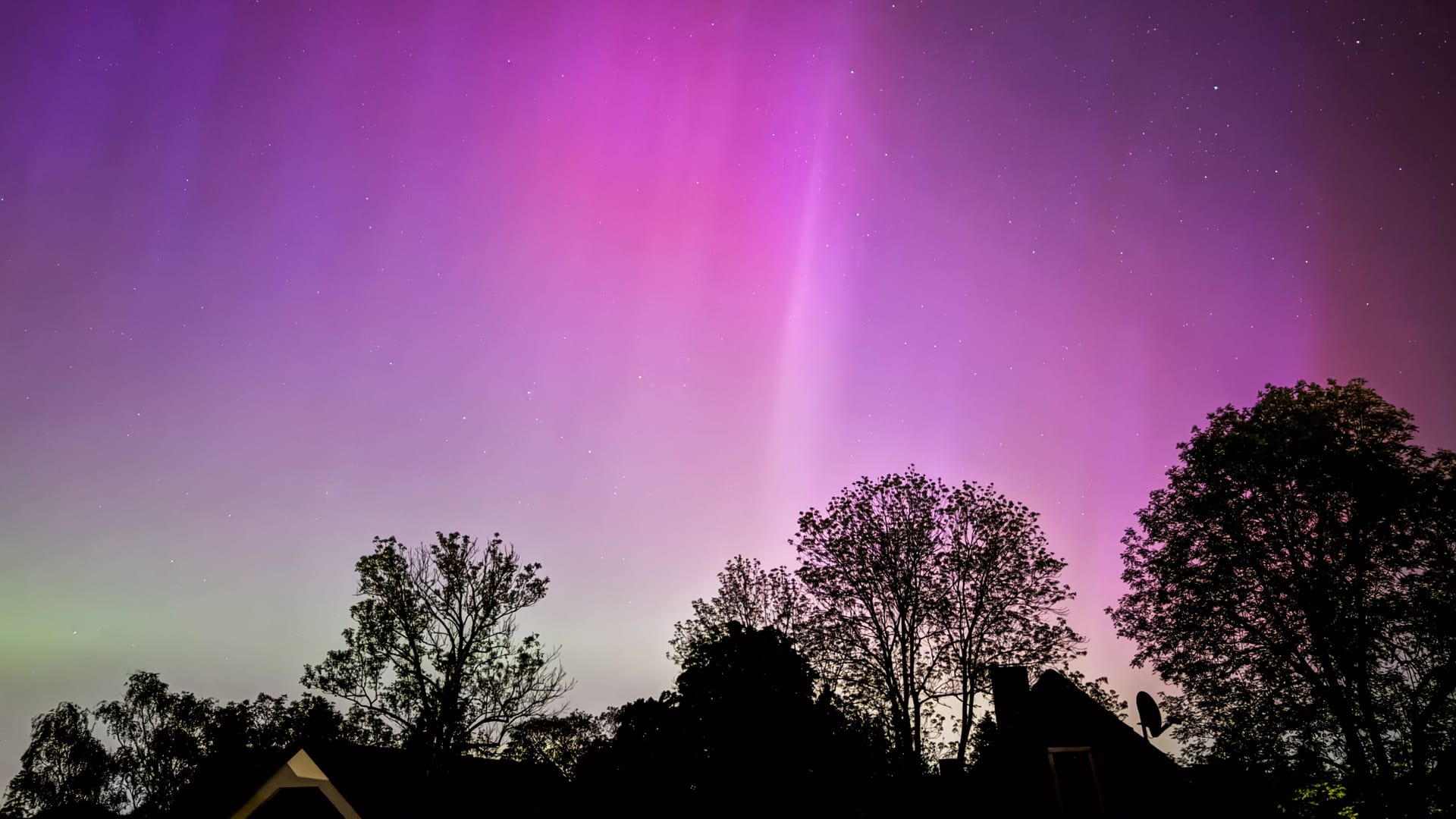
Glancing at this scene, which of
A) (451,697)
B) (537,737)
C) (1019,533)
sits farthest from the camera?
(537,737)

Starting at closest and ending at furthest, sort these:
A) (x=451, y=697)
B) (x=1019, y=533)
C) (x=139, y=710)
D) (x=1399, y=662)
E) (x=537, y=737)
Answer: (x=1399, y=662) → (x=1019, y=533) → (x=451, y=697) → (x=139, y=710) → (x=537, y=737)

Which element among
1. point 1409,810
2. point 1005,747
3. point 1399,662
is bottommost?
point 1409,810

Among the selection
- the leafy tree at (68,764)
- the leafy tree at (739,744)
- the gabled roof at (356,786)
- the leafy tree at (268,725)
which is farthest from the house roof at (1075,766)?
the leafy tree at (68,764)

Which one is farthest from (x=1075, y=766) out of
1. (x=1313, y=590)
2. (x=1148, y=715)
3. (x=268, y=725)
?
(x=268, y=725)

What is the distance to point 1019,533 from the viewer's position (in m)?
31.1

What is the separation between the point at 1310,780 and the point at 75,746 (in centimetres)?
7802

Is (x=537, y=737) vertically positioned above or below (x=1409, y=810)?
above

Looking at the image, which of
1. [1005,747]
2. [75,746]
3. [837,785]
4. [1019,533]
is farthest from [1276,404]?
[75,746]

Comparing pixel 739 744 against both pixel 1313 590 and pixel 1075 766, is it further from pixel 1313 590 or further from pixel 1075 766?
pixel 1313 590

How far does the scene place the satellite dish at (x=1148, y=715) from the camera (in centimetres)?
2159

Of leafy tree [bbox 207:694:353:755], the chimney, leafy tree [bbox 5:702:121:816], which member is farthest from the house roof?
leafy tree [bbox 5:702:121:816]

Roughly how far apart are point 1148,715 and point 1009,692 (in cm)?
481

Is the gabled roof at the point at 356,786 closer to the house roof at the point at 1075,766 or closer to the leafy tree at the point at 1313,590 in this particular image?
the house roof at the point at 1075,766

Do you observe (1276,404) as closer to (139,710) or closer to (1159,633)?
(1159,633)
